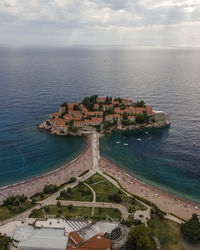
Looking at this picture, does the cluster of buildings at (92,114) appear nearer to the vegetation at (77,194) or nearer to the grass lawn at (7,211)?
the vegetation at (77,194)

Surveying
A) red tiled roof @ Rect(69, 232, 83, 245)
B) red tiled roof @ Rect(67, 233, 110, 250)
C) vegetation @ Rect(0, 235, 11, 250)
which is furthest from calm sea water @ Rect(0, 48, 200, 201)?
red tiled roof @ Rect(69, 232, 83, 245)

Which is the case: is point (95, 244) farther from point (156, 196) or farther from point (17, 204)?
point (156, 196)

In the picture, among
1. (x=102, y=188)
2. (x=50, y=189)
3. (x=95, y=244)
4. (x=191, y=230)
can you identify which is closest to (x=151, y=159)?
(x=102, y=188)

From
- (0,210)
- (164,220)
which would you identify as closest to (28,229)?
(0,210)

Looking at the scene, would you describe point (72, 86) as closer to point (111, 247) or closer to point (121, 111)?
point (121, 111)

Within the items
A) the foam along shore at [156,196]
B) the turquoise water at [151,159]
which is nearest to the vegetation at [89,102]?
the turquoise water at [151,159]

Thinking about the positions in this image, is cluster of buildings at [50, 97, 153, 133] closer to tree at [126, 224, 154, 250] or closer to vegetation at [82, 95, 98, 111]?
vegetation at [82, 95, 98, 111]
